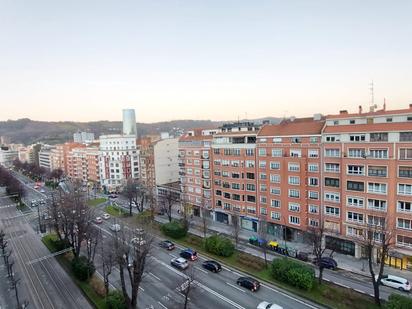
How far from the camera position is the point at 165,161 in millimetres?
96562

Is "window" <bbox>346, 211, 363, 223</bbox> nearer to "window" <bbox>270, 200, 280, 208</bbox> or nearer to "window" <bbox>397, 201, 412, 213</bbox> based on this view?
"window" <bbox>397, 201, 412, 213</bbox>

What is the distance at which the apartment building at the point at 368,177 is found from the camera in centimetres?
4131

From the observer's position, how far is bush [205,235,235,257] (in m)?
48.4

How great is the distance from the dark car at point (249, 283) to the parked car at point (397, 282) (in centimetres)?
1680

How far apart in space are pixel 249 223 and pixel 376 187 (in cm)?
2744

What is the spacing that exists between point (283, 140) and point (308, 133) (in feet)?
16.9

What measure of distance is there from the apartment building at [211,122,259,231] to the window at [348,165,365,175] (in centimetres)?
1917

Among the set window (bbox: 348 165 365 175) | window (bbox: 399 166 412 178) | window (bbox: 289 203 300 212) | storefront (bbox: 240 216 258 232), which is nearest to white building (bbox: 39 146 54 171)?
storefront (bbox: 240 216 258 232)

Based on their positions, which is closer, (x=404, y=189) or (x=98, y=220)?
(x=404, y=189)

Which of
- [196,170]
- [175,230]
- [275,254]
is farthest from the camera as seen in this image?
[196,170]

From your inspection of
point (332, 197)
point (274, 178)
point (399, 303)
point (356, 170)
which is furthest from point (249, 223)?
point (399, 303)

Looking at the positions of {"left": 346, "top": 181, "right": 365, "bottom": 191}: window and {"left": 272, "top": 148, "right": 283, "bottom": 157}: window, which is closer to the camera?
{"left": 346, "top": 181, "right": 365, "bottom": 191}: window

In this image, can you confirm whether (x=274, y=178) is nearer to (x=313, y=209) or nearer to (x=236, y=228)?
(x=313, y=209)

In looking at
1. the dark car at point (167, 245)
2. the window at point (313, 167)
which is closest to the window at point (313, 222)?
the window at point (313, 167)
